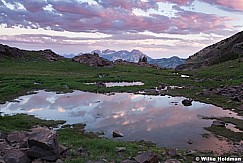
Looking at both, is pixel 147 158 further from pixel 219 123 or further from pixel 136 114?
pixel 136 114

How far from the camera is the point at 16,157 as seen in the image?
500 inches

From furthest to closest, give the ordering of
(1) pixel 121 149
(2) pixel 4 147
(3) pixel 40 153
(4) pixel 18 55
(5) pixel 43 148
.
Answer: (4) pixel 18 55, (1) pixel 121 149, (2) pixel 4 147, (5) pixel 43 148, (3) pixel 40 153

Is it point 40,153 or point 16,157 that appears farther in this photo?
point 40,153

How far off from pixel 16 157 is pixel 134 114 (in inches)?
671

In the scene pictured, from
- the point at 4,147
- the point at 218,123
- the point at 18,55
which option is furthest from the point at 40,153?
the point at 18,55

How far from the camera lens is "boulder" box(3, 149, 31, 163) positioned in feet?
41.2

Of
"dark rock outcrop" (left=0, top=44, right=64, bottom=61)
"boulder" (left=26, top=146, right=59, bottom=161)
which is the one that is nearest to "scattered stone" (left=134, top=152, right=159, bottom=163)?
"boulder" (left=26, top=146, right=59, bottom=161)

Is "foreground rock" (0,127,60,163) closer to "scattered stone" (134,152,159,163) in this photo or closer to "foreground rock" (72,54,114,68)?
"scattered stone" (134,152,159,163)

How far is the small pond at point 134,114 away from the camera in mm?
20703

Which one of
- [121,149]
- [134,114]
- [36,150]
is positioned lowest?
[134,114]

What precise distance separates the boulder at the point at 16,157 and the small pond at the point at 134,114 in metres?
8.69

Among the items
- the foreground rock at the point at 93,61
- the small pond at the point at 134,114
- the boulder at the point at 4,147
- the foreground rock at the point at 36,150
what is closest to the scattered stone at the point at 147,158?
the foreground rock at the point at 36,150

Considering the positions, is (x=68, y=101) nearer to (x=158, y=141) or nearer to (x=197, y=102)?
(x=197, y=102)

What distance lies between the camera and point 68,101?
117 feet
